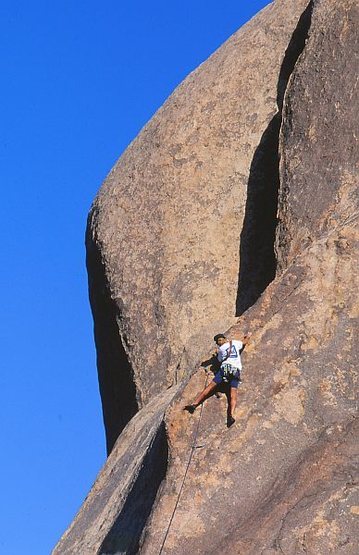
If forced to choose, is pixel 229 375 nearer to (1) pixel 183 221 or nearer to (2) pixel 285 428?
(2) pixel 285 428

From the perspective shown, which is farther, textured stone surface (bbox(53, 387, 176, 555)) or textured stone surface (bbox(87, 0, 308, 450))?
textured stone surface (bbox(87, 0, 308, 450))

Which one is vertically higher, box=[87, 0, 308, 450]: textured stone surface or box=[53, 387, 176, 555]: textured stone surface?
box=[87, 0, 308, 450]: textured stone surface

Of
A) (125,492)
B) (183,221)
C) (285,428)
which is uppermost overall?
(183,221)

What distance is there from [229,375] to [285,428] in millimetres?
638

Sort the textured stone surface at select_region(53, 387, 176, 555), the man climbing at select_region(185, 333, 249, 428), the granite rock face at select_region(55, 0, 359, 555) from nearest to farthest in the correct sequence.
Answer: the granite rock face at select_region(55, 0, 359, 555)
the man climbing at select_region(185, 333, 249, 428)
the textured stone surface at select_region(53, 387, 176, 555)

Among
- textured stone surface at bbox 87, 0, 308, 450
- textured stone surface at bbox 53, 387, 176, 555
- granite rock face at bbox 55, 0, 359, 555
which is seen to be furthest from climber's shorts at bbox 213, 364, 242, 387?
textured stone surface at bbox 87, 0, 308, 450

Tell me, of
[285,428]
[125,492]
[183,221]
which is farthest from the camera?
[183,221]

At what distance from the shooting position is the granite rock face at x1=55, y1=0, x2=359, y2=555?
1015 cm

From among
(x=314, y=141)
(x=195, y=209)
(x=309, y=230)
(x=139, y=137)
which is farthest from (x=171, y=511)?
(x=139, y=137)

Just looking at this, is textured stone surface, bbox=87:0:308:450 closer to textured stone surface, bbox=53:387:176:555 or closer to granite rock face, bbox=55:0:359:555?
textured stone surface, bbox=53:387:176:555

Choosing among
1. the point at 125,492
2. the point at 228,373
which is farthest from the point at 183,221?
the point at 228,373

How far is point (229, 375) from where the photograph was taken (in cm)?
1067

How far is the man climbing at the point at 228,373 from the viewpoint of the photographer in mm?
10672

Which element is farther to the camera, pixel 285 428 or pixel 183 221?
pixel 183 221
